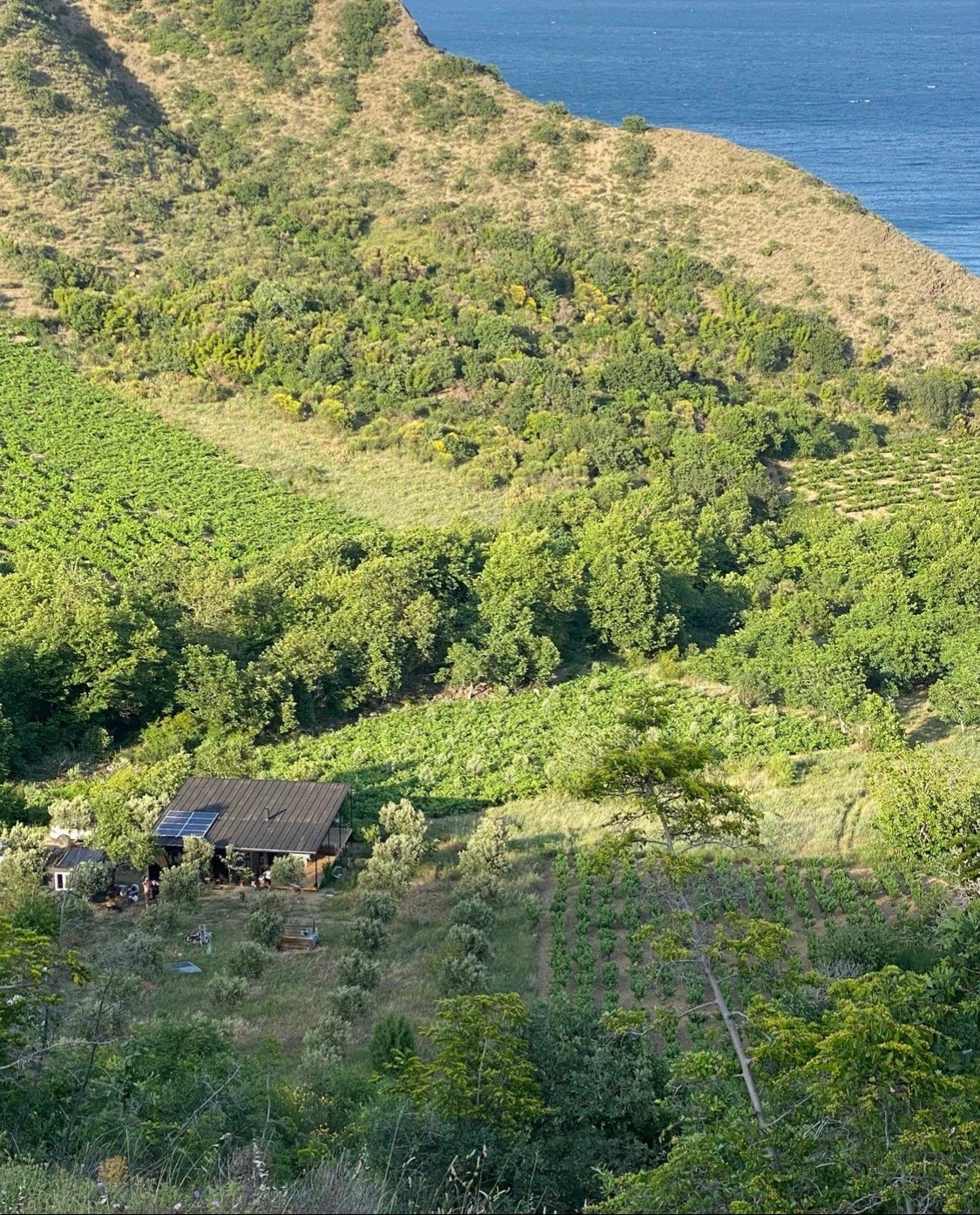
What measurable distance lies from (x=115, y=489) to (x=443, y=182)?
1530 inches

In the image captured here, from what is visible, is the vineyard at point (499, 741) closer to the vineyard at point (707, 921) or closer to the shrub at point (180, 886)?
the vineyard at point (707, 921)

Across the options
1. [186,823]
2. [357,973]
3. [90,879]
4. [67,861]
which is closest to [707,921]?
[357,973]

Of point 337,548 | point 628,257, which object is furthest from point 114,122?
point 337,548

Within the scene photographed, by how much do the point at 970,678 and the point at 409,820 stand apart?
18.0 metres

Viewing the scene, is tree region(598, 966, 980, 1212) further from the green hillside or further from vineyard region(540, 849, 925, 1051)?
vineyard region(540, 849, 925, 1051)

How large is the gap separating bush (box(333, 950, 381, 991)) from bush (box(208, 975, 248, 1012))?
176cm

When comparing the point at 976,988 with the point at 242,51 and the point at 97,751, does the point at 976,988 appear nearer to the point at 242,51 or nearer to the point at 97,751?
the point at 97,751

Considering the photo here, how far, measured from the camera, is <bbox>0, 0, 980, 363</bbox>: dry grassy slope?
7669 cm

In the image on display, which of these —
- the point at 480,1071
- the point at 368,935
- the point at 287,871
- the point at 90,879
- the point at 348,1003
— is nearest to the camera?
the point at 480,1071

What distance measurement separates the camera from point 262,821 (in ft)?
99.8

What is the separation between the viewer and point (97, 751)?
36188 mm

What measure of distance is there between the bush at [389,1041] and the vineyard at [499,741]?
10.1 m

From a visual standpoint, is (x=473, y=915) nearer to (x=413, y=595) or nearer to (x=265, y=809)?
(x=265, y=809)

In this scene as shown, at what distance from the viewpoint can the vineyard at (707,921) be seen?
2477cm
